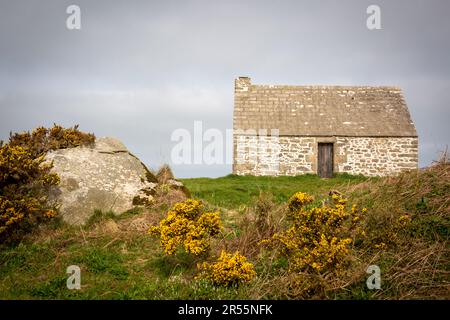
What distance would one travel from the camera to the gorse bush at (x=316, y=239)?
6223mm

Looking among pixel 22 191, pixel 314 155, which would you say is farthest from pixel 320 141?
pixel 22 191

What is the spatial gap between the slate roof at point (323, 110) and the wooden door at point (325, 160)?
2.78 feet

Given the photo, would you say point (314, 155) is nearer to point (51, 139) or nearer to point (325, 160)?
point (325, 160)

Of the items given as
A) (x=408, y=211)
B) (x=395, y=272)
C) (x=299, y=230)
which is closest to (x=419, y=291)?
(x=395, y=272)

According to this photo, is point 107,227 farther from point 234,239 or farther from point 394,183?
point 394,183

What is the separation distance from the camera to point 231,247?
775cm

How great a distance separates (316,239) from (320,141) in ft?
56.5

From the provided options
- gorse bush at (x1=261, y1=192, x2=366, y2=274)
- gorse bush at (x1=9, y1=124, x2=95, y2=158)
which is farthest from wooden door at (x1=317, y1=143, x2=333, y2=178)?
gorse bush at (x1=261, y1=192, x2=366, y2=274)

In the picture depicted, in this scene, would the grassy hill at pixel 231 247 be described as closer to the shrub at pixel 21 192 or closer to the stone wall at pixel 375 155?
the shrub at pixel 21 192

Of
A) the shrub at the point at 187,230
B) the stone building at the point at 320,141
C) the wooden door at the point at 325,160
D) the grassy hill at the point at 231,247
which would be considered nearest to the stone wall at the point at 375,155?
the stone building at the point at 320,141
